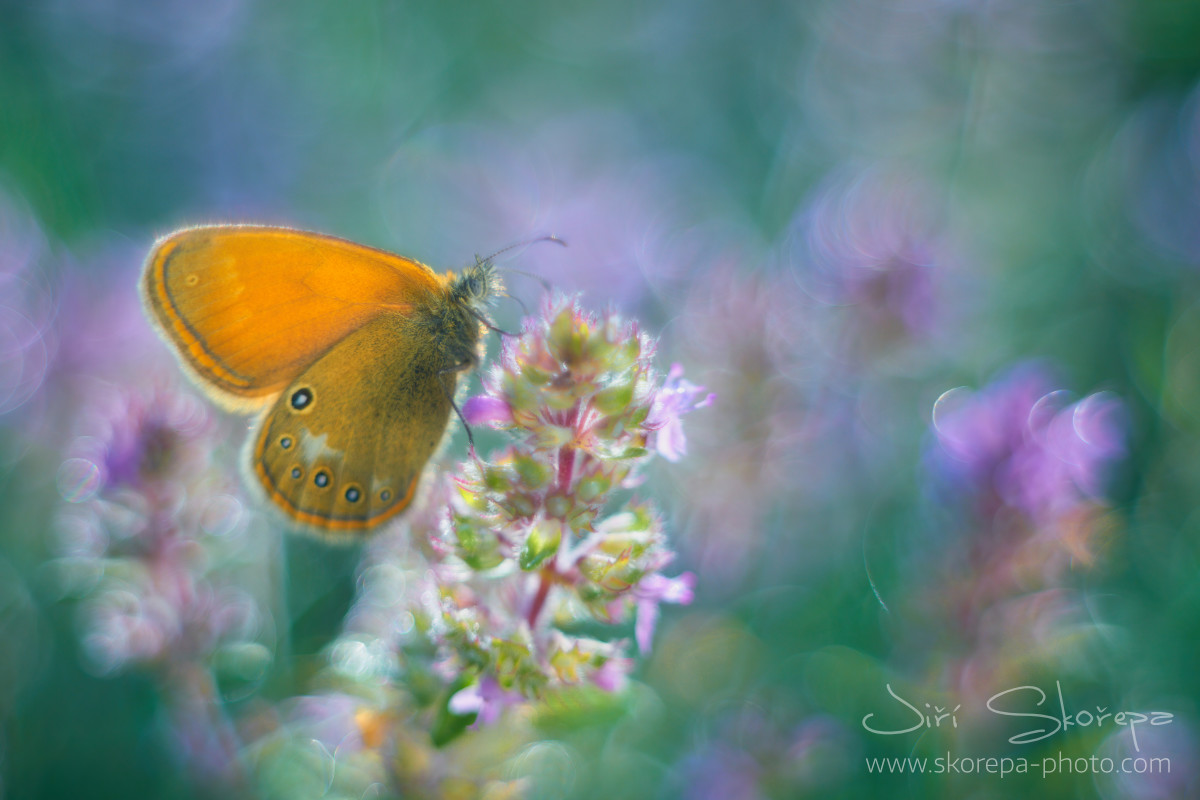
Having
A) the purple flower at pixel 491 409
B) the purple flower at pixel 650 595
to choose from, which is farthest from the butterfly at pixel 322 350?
the purple flower at pixel 650 595

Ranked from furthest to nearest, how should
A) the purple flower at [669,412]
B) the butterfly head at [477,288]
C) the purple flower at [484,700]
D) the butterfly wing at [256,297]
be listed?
1. the butterfly head at [477,288]
2. the butterfly wing at [256,297]
3. the purple flower at [669,412]
4. the purple flower at [484,700]

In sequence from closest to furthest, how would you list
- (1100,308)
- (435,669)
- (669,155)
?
(435,669)
(1100,308)
(669,155)

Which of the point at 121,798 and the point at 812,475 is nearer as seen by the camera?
the point at 121,798

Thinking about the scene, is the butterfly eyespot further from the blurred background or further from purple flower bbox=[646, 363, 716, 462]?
purple flower bbox=[646, 363, 716, 462]

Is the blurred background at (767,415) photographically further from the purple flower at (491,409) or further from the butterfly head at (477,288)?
the butterfly head at (477,288)

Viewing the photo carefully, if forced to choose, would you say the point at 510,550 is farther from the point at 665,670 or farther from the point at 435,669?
the point at 665,670

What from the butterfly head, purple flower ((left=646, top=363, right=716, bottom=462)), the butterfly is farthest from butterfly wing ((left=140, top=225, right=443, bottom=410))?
purple flower ((left=646, top=363, right=716, bottom=462))

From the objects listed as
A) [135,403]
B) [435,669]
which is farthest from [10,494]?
[435,669]
